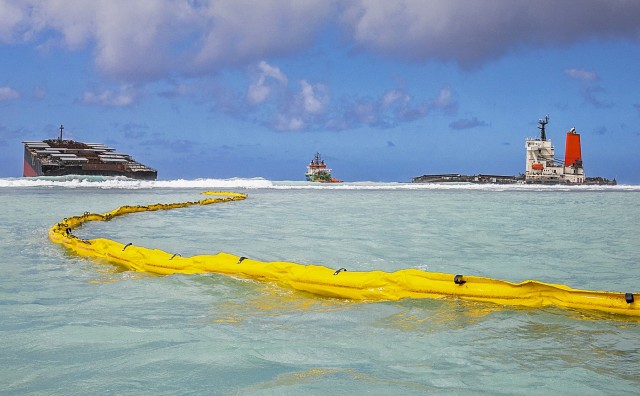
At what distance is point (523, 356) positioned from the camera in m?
3.16

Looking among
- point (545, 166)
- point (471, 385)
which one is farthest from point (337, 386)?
point (545, 166)

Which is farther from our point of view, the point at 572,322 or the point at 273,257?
the point at 273,257

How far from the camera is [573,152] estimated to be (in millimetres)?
63156

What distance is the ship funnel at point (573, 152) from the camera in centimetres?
6316

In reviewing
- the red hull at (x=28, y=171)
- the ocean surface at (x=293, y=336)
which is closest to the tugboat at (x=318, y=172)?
the red hull at (x=28, y=171)

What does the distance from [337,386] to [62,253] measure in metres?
6.18

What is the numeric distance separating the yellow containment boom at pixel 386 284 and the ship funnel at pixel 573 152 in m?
65.4

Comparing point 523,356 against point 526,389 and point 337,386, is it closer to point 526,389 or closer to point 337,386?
point 526,389

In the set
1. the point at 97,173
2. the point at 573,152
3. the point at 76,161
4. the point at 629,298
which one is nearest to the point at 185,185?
the point at 97,173

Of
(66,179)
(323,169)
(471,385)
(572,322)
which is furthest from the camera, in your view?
(323,169)

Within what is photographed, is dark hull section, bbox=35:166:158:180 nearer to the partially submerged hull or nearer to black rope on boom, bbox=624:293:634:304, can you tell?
the partially submerged hull

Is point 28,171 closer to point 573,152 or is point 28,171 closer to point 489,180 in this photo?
point 489,180

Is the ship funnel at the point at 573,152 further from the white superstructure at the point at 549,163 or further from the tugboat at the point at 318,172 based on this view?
the tugboat at the point at 318,172

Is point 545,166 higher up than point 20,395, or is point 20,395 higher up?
point 545,166
